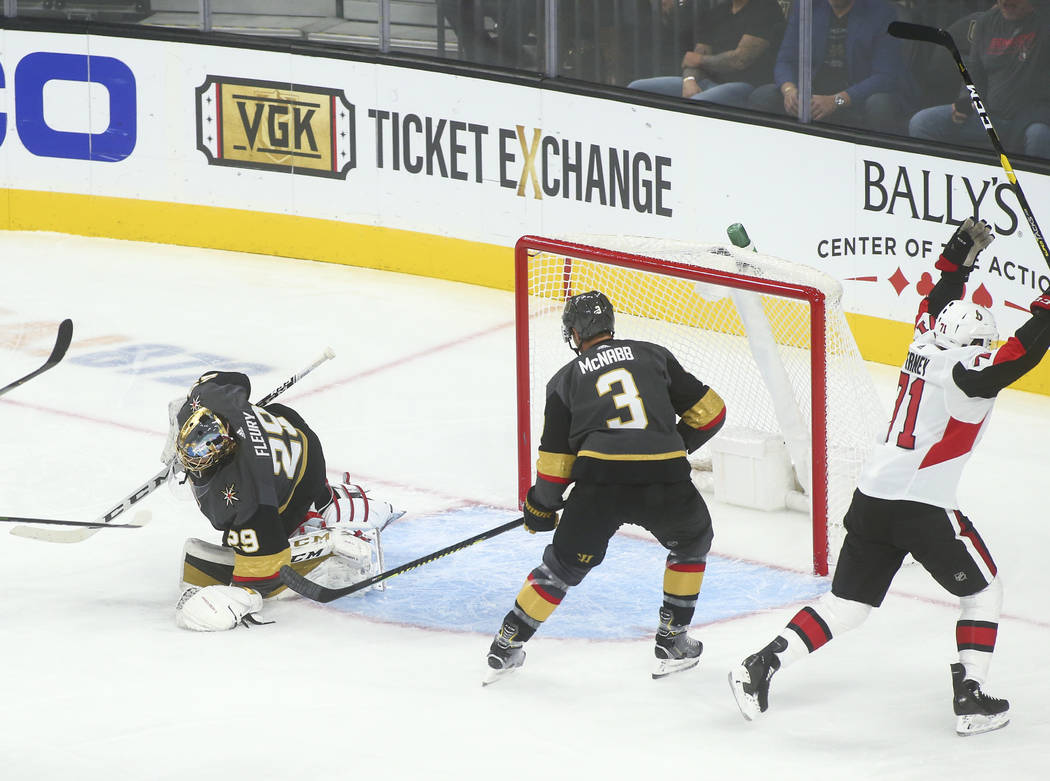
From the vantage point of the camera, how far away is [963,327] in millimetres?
3832

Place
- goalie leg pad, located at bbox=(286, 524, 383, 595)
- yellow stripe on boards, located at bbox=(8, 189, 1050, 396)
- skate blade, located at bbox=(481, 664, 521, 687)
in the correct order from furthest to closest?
yellow stripe on boards, located at bbox=(8, 189, 1050, 396) < goalie leg pad, located at bbox=(286, 524, 383, 595) < skate blade, located at bbox=(481, 664, 521, 687)

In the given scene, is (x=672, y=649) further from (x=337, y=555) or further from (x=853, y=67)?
(x=853, y=67)

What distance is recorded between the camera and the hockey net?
16.3ft

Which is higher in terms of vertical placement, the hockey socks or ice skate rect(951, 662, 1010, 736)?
the hockey socks

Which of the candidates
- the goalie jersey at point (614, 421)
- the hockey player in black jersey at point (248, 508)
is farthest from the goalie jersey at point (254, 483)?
the goalie jersey at point (614, 421)

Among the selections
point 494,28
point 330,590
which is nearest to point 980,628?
point 330,590

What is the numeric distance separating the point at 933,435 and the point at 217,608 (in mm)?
1928

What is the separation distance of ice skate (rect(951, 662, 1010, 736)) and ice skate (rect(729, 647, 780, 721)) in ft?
1.39

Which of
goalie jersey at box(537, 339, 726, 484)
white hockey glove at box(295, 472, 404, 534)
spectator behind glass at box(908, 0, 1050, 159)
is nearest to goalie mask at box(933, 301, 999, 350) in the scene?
goalie jersey at box(537, 339, 726, 484)

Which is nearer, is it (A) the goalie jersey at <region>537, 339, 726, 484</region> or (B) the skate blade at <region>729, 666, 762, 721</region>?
(B) the skate blade at <region>729, 666, 762, 721</region>

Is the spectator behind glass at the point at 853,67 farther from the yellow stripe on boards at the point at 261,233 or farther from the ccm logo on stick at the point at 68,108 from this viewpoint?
the ccm logo on stick at the point at 68,108

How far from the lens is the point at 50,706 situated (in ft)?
13.5

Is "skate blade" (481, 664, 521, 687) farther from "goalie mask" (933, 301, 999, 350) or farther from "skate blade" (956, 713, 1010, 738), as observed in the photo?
"goalie mask" (933, 301, 999, 350)

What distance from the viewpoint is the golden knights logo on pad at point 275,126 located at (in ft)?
27.6
